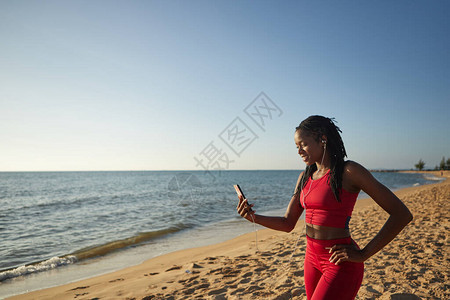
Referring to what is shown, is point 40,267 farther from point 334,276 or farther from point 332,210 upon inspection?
point 332,210

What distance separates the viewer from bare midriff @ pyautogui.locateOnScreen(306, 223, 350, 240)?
1.78m

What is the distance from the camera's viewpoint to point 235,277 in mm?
4680

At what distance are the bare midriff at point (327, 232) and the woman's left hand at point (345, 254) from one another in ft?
0.29

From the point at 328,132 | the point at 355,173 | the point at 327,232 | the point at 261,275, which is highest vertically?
the point at 328,132

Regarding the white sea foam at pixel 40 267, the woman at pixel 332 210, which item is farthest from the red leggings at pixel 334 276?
the white sea foam at pixel 40 267

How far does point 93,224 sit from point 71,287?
21.8 ft

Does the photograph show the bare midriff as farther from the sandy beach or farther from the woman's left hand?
the sandy beach

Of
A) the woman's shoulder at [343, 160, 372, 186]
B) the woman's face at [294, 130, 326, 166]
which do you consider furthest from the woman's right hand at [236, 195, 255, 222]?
the woman's shoulder at [343, 160, 372, 186]

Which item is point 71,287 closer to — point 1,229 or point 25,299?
point 25,299

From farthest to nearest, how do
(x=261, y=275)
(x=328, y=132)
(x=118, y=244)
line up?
(x=118, y=244), (x=261, y=275), (x=328, y=132)

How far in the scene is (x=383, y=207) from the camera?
1.60 metres

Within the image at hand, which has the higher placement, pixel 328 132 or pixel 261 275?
pixel 328 132

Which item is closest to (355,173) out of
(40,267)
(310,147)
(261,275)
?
(310,147)

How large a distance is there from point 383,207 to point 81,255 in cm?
799
